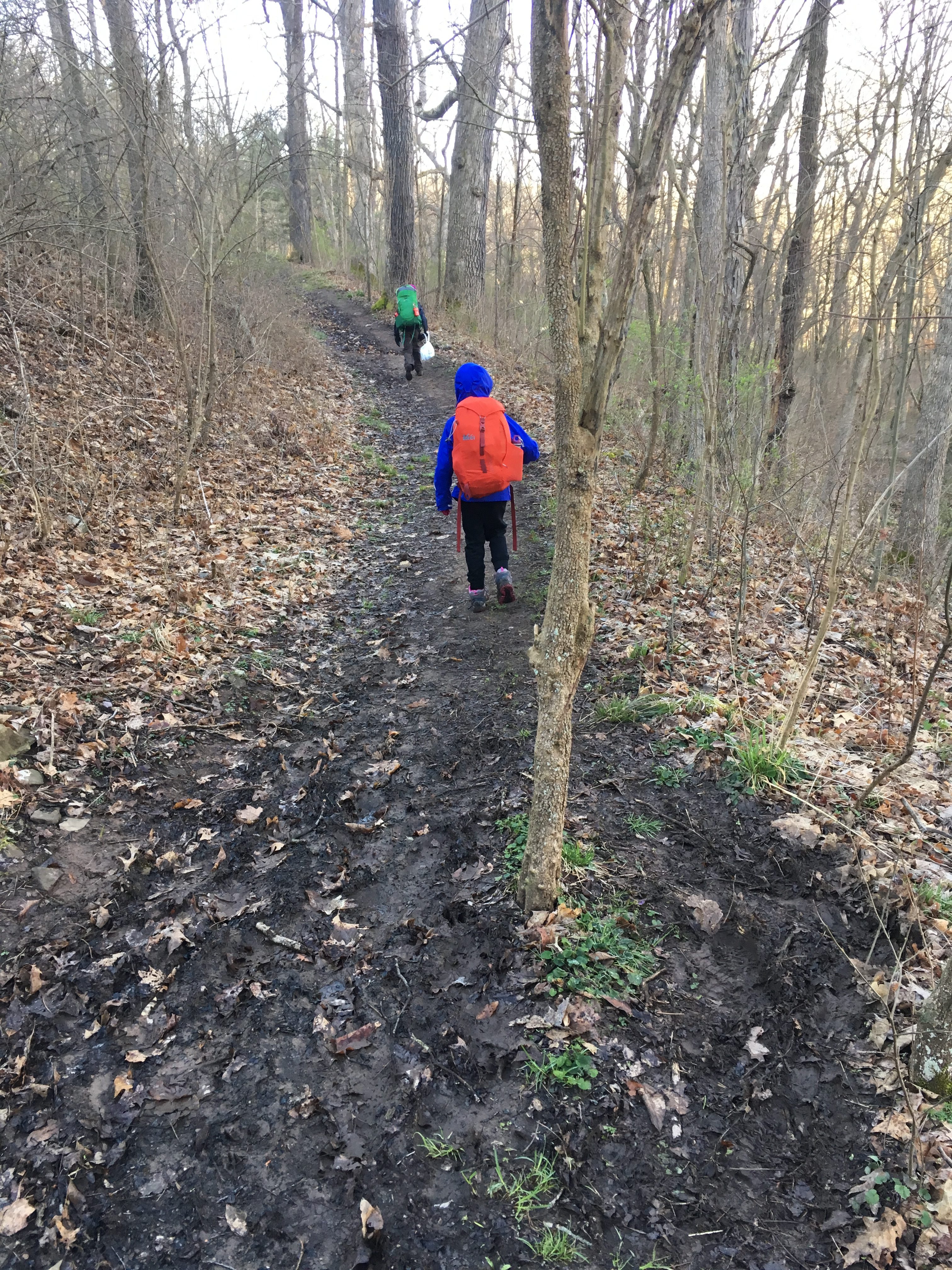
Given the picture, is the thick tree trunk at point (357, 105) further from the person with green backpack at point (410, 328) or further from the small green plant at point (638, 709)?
the small green plant at point (638, 709)

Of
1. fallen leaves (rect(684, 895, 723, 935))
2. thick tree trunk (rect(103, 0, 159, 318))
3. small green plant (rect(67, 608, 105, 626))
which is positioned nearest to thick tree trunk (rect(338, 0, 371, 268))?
thick tree trunk (rect(103, 0, 159, 318))

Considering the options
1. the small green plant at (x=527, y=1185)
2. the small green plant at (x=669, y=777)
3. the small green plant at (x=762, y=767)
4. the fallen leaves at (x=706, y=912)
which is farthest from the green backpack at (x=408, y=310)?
the small green plant at (x=527, y=1185)

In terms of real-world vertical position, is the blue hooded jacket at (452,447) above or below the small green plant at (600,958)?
above

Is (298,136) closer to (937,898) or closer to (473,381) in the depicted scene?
(473,381)

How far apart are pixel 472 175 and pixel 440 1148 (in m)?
18.6

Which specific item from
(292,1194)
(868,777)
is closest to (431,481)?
(868,777)

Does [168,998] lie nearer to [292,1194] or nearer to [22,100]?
[292,1194]

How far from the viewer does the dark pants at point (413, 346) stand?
1320 centimetres

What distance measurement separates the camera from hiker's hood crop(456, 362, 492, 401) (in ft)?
18.6

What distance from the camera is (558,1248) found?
7.29 feet

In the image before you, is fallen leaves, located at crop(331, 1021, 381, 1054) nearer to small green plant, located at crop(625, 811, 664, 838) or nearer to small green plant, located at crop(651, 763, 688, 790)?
small green plant, located at crop(625, 811, 664, 838)

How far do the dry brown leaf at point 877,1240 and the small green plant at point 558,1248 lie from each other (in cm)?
80

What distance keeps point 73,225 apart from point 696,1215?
32.4ft

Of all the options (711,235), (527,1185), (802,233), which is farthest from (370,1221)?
(802,233)
